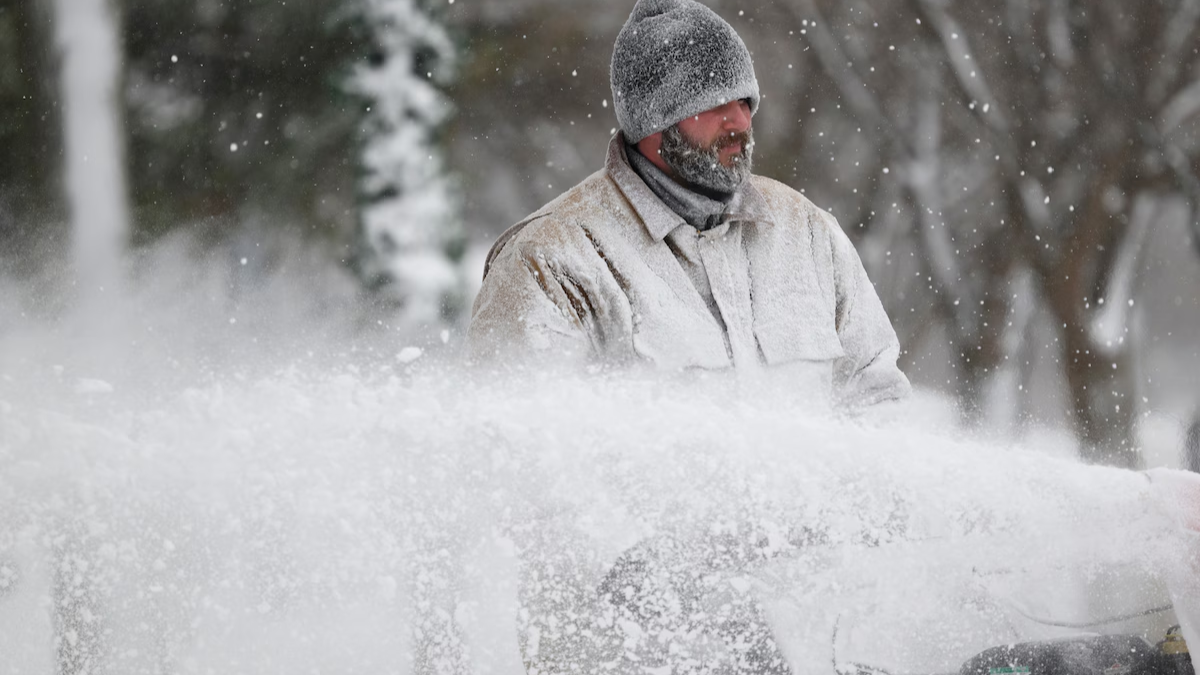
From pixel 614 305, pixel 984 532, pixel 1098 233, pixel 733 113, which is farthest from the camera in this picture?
pixel 1098 233

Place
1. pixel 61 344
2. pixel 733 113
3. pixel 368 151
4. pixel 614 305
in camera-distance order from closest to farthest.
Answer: pixel 614 305 < pixel 733 113 < pixel 61 344 < pixel 368 151

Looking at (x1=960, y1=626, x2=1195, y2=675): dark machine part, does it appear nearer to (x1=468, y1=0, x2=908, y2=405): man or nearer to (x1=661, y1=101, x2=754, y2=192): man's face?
(x1=468, y1=0, x2=908, y2=405): man

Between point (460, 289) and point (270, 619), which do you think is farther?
point (460, 289)

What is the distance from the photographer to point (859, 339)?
195 centimetres

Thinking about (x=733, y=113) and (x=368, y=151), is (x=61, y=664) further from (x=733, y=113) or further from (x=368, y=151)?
(x=368, y=151)

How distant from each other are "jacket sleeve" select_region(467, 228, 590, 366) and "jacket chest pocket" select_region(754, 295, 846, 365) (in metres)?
0.28

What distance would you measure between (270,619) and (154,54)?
404cm

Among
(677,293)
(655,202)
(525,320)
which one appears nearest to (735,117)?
(655,202)

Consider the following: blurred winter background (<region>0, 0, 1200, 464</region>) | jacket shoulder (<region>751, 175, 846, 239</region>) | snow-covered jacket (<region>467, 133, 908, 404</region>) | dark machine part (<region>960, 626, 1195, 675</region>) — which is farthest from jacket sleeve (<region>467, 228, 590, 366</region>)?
blurred winter background (<region>0, 0, 1200, 464</region>)

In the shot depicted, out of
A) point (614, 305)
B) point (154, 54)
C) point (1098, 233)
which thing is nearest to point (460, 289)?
point (154, 54)

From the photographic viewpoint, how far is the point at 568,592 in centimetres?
155

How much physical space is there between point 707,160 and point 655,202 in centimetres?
10

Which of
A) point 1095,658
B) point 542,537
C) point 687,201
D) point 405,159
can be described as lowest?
point 1095,658

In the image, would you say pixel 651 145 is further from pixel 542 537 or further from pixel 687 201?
pixel 542 537
